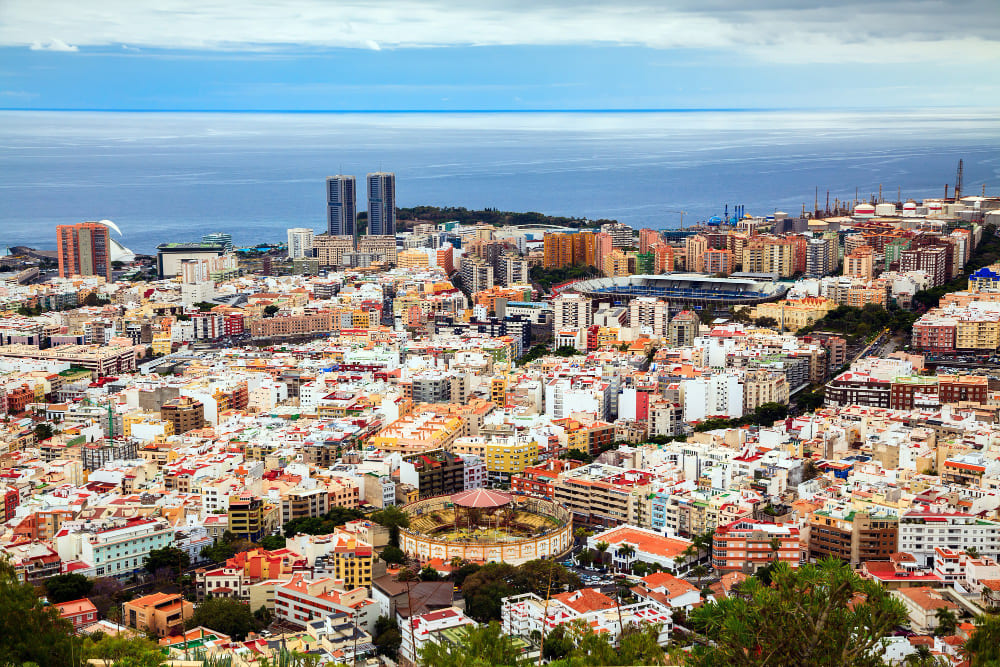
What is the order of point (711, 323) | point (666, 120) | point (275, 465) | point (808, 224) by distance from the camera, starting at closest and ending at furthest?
point (275, 465) → point (711, 323) → point (808, 224) → point (666, 120)

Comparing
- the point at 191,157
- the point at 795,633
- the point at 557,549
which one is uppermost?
the point at 191,157

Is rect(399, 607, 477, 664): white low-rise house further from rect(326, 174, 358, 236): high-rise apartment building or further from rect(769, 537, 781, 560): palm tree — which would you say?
rect(326, 174, 358, 236): high-rise apartment building

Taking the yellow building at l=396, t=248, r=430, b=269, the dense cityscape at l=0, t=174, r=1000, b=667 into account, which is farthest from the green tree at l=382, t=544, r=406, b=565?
the yellow building at l=396, t=248, r=430, b=269

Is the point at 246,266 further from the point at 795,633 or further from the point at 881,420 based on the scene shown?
the point at 795,633

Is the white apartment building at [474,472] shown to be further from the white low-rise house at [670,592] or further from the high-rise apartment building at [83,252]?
the high-rise apartment building at [83,252]

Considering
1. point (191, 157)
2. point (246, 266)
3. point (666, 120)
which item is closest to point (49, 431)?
point (246, 266)

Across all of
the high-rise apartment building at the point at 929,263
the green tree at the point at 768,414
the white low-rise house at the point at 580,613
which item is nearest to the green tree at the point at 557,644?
the white low-rise house at the point at 580,613

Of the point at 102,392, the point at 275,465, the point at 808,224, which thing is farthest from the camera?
the point at 808,224
